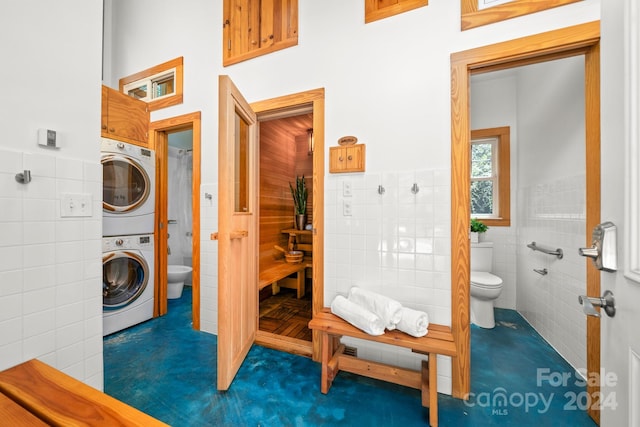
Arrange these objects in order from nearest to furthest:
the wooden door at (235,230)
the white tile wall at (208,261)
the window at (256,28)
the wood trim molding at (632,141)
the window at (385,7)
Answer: the wood trim molding at (632,141) → the wooden door at (235,230) → the window at (385,7) → the window at (256,28) → the white tile wall at (208,261)

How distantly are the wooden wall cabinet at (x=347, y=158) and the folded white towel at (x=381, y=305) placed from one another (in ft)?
2.73

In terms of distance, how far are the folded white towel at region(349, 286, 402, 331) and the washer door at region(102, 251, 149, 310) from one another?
213 cm

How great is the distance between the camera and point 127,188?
7.30 ft

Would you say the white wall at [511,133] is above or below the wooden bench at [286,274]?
above

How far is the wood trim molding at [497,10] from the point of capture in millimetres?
1264

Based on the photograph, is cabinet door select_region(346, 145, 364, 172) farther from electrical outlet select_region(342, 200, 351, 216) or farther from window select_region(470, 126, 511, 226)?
window select_region(470, 126, 511, 226)

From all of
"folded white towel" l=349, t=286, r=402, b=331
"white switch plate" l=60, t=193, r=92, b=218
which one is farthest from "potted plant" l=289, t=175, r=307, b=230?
"white switch plate" l=60, t=193, r=92, b=218

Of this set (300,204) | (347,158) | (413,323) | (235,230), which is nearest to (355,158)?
(347,158)

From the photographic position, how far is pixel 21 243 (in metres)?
1.00

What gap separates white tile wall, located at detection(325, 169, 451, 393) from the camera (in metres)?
1.46

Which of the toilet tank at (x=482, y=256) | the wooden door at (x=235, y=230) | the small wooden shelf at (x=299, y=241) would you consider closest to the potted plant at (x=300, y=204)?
the small wooden shelf at (x=299, y=241)

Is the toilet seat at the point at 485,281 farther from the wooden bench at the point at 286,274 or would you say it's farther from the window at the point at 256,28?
the window at the point at 256,28

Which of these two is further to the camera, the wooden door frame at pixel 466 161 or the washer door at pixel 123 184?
the washer door at pixel 123 184

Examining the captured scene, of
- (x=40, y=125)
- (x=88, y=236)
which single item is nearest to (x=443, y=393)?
(x=88, y=236)
